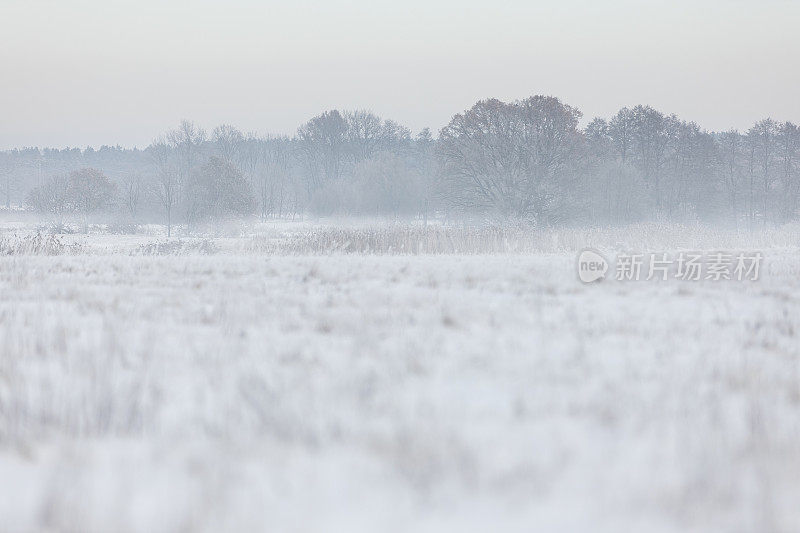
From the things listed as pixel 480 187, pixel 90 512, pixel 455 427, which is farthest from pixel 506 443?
pixel 480 187

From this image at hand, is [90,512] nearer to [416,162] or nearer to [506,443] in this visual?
[506,443]

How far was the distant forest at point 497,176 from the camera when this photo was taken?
27.4m

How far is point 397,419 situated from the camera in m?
2.18

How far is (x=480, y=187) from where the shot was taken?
27766mm

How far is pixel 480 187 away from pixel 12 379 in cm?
2594

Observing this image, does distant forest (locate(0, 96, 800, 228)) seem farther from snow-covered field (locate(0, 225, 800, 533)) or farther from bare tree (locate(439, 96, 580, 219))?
snow-covered field (locate(0, 225, 800, 533))

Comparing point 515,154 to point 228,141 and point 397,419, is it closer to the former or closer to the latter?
point 397,419
